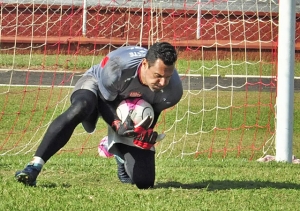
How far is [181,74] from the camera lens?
15.8 meters

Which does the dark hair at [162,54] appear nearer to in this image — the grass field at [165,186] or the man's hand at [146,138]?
the man's hand at [146,138]

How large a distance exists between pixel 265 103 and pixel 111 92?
7.29 m

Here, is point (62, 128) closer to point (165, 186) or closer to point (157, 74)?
point (157, 74)

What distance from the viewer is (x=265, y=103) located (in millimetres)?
13492

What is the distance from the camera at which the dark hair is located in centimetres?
620

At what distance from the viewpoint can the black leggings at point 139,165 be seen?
21.9 ft

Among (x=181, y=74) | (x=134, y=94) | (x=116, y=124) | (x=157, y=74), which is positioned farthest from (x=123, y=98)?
(x=181, y=74)

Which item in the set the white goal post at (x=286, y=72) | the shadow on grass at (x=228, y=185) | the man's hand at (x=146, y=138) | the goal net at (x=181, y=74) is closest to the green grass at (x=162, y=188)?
the shadow on grass at (x=228, y=185)

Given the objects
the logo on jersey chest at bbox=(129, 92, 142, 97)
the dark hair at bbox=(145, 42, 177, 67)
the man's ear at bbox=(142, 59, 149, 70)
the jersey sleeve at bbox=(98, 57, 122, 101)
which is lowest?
the logo on jersey chest at bbox=(129, 92, 142, 97)

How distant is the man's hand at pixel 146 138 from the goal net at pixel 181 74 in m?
3.77

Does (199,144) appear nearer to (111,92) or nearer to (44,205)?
(111,92)

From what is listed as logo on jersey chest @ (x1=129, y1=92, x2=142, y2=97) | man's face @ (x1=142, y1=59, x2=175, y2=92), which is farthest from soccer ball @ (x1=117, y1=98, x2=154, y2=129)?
man's face @ (x1=142, y1=59, x2=175, y2=92)

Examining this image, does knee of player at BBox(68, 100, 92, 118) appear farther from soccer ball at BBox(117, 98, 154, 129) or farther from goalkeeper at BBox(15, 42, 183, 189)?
soccer ball at BBox(117, 98, 154, 129)

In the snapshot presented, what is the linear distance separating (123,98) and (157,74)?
528 mm
